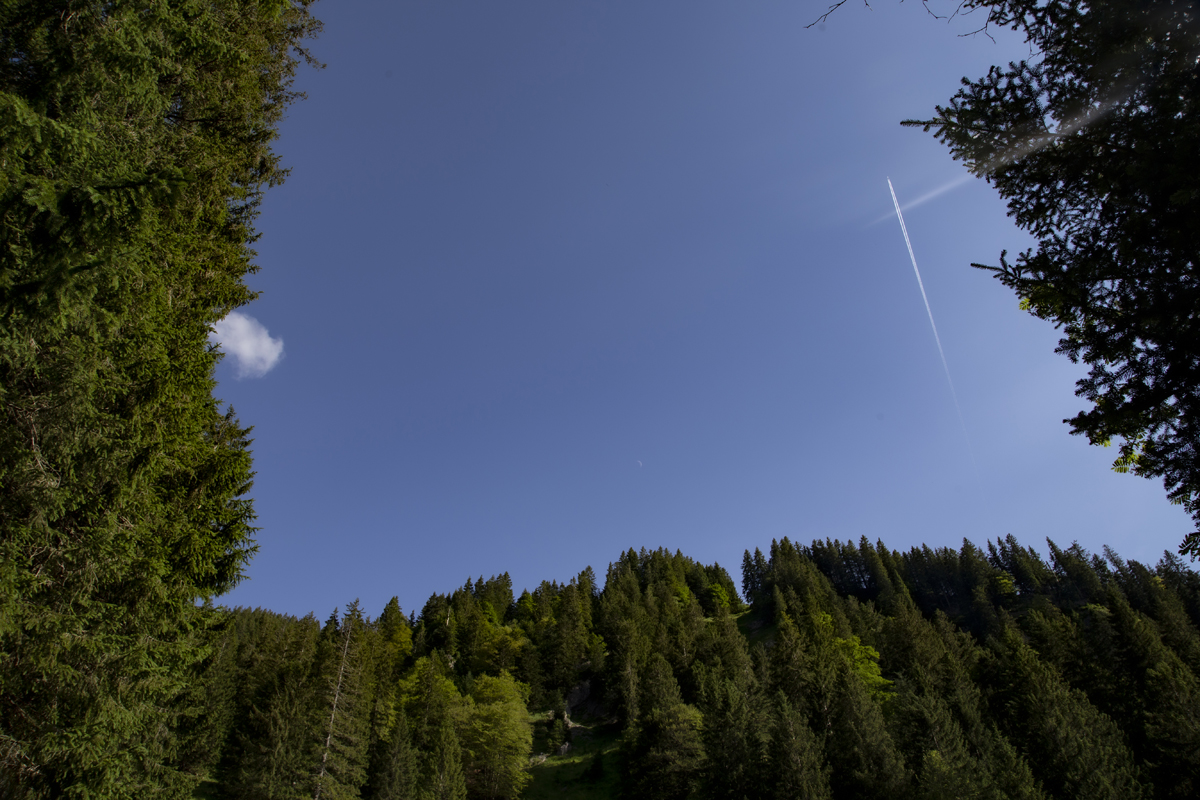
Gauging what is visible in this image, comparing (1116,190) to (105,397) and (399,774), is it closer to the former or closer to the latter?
(105,397)

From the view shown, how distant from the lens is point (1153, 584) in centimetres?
8350

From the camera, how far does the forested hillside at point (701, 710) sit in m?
28.5

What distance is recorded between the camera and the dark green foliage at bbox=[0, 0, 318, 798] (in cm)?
751

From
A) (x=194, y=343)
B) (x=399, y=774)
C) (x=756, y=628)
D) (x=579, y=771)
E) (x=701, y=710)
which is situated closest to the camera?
(x=194, y=343)

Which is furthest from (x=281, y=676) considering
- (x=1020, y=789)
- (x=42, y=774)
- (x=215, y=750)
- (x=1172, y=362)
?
(x=1172, y=362)

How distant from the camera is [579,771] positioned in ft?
159

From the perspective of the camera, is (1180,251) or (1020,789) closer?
(1180,251)

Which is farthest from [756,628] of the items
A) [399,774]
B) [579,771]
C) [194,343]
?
[194,343]

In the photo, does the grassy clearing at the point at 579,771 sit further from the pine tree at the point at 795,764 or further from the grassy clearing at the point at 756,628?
the grassy clearing at the point at 756,628

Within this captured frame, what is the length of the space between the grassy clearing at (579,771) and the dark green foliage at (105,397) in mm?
39760

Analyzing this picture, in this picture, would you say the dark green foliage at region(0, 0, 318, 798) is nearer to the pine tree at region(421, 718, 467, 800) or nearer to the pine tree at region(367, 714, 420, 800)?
the pine tree at region(367, 714, 420, 800)

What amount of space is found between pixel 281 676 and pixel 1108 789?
154 ft

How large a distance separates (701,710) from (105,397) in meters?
44.5

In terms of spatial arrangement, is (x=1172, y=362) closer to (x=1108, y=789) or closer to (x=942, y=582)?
(x=1108, y=789)
